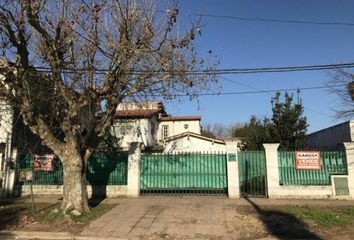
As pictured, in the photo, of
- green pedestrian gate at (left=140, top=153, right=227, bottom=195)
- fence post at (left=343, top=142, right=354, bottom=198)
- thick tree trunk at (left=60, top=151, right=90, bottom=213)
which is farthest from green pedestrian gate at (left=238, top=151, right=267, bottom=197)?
thick tree trunk at (left=60, top=151, right=90, bottom=213)

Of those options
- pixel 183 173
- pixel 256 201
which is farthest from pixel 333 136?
pixel 183 173

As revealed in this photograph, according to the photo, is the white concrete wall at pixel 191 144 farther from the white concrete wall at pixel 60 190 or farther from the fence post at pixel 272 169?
the fence post at pixel 272 169

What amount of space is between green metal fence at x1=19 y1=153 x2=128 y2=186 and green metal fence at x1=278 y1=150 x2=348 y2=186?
7.43 meters

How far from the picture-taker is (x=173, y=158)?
1706 cm

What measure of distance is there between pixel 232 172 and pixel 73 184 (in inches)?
286

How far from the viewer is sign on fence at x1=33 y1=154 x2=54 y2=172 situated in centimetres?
1723

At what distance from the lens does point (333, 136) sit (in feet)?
80.0

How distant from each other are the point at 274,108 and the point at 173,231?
14051 millimetres

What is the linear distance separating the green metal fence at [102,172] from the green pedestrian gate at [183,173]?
954mm

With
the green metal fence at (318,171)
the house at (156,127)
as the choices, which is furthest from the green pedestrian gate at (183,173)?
the house at (156,127)

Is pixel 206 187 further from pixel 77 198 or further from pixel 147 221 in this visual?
pixel 77 198

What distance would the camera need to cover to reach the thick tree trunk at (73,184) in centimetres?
1251

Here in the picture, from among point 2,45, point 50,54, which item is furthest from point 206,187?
point 2,45

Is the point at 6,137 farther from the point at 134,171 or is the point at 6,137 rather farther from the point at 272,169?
the point at 272,169
